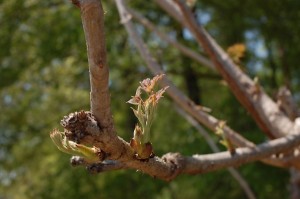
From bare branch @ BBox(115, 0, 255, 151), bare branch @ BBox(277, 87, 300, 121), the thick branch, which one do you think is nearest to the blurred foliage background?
bare branch @ BBox(277, 87, 300, 121)

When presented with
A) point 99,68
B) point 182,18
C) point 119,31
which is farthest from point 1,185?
point 99,68

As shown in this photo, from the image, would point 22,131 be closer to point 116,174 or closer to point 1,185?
point 1,185

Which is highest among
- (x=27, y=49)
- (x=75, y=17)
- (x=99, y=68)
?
(x=99, y=68)

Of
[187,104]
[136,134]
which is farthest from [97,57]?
[187,104]

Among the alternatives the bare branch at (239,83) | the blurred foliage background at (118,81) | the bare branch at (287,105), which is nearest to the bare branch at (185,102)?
the bare branch at (239,83)

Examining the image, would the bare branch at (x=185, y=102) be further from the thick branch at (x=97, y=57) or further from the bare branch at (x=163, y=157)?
the thick branch at (x=97, y=57)

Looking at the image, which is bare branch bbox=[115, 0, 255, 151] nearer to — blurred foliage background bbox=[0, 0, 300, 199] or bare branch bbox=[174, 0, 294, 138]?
bare branch bbox=[174, 0, 294, 138]
